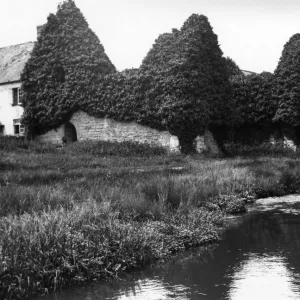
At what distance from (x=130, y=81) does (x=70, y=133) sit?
588cm

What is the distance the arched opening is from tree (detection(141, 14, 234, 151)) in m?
6.57

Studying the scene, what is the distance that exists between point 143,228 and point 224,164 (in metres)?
12.6

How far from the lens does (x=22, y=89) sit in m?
34.8

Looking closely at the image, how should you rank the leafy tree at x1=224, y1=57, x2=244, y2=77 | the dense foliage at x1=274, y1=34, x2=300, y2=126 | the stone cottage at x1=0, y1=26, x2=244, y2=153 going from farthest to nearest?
the leafy tree at x1=224, y1=57, x2=244, y2=77
the dense foliage at x1=274, y1=34, x2=300, y2=126
the stone cottage at x1=0, y1=26, x2=244, y2=153

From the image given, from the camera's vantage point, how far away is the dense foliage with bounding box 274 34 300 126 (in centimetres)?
3198

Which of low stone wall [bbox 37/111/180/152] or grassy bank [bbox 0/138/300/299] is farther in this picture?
low stone wall [bbox 37/111/180/152]

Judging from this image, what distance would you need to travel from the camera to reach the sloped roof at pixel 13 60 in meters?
38.8

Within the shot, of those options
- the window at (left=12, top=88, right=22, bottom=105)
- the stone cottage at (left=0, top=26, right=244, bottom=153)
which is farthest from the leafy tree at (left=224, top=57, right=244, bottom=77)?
the window at (left=12, top=88, right=22, bottom=105)

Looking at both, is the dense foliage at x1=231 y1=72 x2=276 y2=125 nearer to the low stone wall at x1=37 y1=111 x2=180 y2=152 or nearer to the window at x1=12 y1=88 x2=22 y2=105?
the low stone wall at x1=37 y1=111 x2=180 y2=152

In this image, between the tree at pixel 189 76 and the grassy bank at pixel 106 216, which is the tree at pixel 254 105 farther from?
the grassy bank at pixel 106 216

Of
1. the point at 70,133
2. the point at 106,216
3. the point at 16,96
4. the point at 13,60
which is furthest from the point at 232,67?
the point at 106,216

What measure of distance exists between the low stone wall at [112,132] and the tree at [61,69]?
64 centimetres

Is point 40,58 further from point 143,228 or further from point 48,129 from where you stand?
point 143,228

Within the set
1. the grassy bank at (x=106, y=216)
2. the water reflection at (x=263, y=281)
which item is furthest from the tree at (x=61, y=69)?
the water reflection at (x=263, y=281)
